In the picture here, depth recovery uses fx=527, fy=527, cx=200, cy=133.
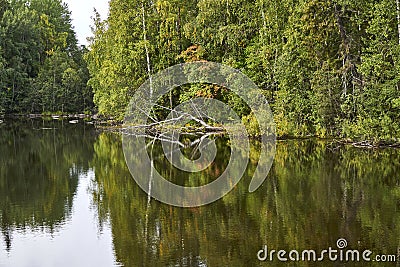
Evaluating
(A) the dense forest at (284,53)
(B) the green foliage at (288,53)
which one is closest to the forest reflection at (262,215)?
(A) the dense forest at (284,53)

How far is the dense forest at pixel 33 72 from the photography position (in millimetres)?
53562

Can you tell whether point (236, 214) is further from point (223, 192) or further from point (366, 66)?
point (366, 66)

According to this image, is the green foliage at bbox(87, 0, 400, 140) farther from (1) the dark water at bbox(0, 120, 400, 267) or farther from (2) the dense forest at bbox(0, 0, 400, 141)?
(1) the dark water at bbox(0, 120, 400, 267)

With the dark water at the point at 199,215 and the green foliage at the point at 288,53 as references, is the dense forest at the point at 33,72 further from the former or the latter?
the dark water at the point at 199,215

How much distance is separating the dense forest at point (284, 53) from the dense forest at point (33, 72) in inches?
434

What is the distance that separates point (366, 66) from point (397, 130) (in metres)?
3.02

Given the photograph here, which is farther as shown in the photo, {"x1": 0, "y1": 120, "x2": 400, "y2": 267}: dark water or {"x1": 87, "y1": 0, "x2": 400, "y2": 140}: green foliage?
{"x1": 87, "y1": 0, "x2": 400, "y2": 140}: green foliage

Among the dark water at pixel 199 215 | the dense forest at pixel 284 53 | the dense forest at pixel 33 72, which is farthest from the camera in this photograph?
the dense forest at pixel 33 72

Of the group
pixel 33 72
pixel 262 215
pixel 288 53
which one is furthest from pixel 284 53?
pixel 33 72

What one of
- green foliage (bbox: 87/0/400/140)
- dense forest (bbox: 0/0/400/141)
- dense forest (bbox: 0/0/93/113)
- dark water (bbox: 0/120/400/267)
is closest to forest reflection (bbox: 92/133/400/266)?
dark water (bbox: 0/120/400/267)

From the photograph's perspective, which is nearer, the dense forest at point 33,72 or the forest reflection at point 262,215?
the forest reflection at point 262,215

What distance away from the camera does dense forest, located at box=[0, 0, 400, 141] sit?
22.3m

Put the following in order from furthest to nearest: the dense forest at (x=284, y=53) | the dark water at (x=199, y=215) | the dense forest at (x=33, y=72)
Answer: the dense forest at (x=33, y=72)
the dense forest at (x=284, y=53)
the dark water at (x=199, y=215)

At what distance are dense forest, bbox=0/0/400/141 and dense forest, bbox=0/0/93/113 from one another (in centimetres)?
1103
